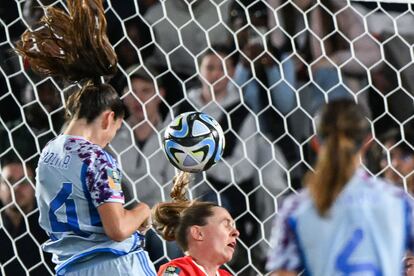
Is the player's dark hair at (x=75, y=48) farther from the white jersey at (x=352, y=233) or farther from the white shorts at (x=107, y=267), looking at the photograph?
→ the white jersey at (x=352, y=233)

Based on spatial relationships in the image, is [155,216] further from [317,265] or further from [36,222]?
[317,265]

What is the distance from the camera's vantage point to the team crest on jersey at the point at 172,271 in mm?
2842

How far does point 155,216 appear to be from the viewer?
10.0 feet

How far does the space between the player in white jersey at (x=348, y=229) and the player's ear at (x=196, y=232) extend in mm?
1134

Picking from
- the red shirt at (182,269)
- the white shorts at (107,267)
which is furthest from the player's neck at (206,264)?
the white shorts at (107,267)

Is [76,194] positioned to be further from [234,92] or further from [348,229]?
[234,92]

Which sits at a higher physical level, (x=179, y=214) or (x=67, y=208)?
(x=67, y=208)

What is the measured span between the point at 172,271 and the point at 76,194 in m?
0.46

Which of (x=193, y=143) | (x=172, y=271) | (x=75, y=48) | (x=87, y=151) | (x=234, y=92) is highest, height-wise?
(x=75, y=48)

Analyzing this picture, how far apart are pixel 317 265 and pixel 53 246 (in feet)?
2.98

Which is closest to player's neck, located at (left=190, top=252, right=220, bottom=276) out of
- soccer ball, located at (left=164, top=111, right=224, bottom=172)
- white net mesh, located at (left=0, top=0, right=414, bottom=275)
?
soccer ball, located at (left=164, top=111, right=224, bottom=172)

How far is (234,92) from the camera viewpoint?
3.70m

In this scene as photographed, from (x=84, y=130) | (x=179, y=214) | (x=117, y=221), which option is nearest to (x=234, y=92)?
(x=179, y=214)

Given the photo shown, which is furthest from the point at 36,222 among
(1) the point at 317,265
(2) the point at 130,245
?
(1) the point at 317,265
